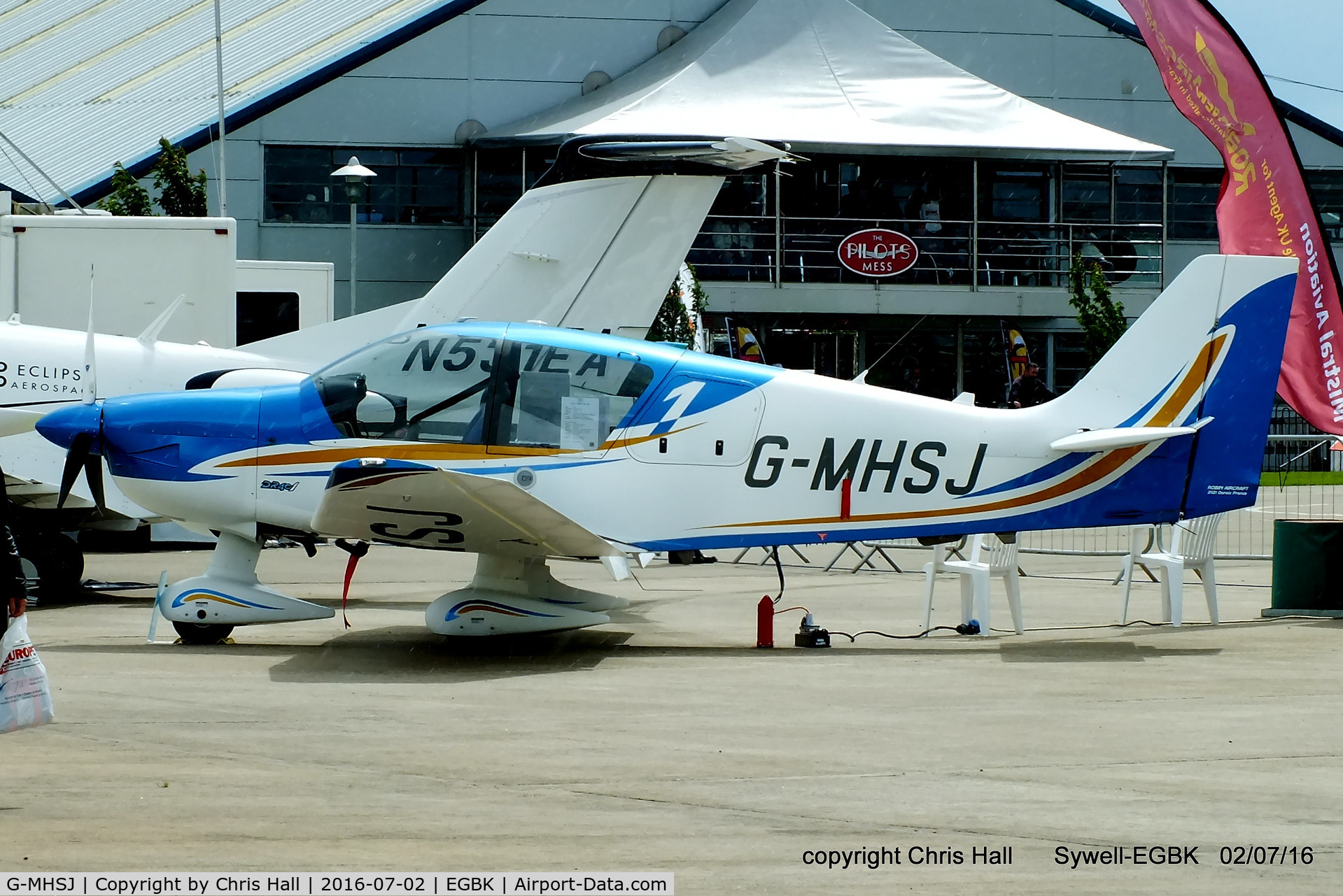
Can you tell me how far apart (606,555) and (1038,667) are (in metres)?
2.62

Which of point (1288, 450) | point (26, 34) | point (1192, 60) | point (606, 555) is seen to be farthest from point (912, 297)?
point (26, 34)

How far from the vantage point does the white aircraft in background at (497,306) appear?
1154 centimetres

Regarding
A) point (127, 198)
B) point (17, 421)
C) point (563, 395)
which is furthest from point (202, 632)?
point (127, 198)

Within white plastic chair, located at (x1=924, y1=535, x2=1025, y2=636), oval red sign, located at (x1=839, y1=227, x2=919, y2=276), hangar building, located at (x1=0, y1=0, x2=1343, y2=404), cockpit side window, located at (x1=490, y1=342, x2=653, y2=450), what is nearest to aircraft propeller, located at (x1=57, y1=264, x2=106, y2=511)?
cockpit side window, located at (x1=490, y1=342, x2=653, y2=450)

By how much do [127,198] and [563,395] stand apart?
15.9m

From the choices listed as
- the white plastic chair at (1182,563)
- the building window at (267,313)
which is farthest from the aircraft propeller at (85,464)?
the building window at (267,313)

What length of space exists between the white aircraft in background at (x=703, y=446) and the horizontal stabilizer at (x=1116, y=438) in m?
0.02

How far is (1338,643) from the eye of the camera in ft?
31.0

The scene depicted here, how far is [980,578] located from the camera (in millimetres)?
9992

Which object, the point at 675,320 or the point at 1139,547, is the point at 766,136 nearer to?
the point at 675,320

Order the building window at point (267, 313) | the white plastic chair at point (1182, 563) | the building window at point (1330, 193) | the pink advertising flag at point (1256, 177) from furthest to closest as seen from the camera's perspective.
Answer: the building window at point (1330, 193) → the building window at point (267, 313) → the pink advertising flag at point (1256, 177) → the white plastic chair at point (1182, 563)

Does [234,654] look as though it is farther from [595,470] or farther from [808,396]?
[808,396]

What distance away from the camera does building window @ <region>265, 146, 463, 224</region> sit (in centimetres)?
2838

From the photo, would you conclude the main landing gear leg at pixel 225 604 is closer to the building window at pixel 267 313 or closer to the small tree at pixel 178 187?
the building window at pixel 267 313
